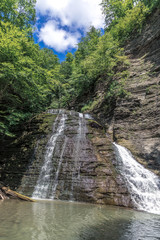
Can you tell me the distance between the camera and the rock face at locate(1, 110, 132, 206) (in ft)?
23.7

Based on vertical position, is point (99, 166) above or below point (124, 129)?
below

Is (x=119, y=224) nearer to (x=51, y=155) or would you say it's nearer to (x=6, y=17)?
(x=51, y=155)

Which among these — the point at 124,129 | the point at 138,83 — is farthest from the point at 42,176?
the point at 138,83

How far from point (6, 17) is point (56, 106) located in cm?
1174

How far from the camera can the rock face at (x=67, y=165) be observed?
23.7ft

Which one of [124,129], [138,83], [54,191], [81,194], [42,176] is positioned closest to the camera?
[81,194]

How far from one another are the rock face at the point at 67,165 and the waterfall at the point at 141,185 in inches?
15.0

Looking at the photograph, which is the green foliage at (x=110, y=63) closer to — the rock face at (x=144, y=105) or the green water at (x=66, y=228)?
the rock face at (x=144, y=105)

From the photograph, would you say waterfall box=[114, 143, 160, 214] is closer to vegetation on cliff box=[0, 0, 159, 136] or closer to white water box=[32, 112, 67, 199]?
white water box=[32, 112, 67, 199]

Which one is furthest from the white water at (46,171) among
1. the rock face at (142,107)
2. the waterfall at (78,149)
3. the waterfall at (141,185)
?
the rock face at (142,107)

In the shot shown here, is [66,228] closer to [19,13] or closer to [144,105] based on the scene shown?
[144,105]

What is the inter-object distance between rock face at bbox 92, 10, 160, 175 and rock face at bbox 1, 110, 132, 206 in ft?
8.52

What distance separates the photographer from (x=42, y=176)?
28.1 feet

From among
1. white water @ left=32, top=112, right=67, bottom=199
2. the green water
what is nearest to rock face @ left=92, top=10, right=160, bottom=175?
white water @ left=32, top=112, right=67, bottom=199
